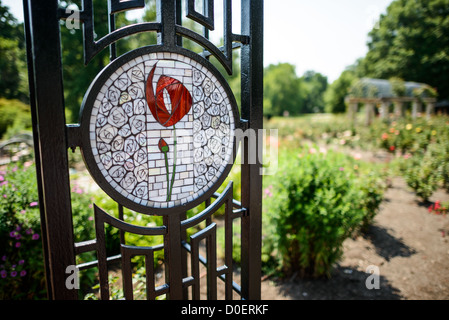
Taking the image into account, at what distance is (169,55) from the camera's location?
116 cm

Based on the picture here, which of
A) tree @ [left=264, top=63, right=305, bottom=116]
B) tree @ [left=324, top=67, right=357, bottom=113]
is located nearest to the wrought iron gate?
tree @ [left=324, top=67, right=357, bottom=113]

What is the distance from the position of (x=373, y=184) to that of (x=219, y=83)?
3384 mm

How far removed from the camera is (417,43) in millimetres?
26094

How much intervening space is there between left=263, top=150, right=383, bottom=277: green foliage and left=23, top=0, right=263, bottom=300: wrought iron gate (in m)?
1.16

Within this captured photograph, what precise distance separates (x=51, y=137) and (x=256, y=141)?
2.97ft

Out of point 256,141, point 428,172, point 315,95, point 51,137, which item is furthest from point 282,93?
point 51,137

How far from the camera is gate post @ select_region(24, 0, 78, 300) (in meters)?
0.92

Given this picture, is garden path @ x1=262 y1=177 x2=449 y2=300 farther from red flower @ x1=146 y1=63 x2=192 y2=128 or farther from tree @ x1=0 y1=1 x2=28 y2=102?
tree @ x1=0 y1=1 x2=28 y2=102

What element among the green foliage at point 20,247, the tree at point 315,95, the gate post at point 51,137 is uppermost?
the tree at point 315,95

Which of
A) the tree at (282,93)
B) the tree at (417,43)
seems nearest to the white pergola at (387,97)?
the tree at (417,43)

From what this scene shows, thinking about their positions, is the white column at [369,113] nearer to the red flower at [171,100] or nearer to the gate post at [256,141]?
the gate post at [256,141]

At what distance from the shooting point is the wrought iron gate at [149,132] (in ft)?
3.15

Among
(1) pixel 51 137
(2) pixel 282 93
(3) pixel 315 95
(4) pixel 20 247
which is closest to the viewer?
(1) pixel 51 137

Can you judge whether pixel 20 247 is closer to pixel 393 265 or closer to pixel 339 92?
pixel 393 265
